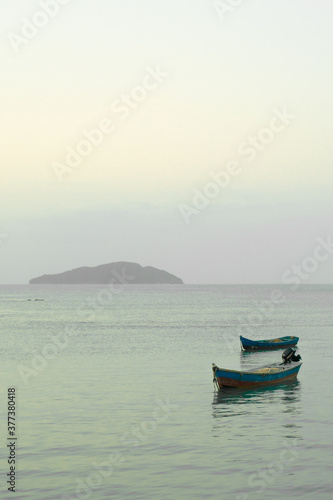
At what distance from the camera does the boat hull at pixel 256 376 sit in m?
39.2

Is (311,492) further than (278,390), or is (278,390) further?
(278,390)

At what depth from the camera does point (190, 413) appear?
33719 mm

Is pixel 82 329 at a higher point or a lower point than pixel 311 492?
higher

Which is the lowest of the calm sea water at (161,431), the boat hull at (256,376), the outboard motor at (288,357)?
the calm sea water at (161,431)

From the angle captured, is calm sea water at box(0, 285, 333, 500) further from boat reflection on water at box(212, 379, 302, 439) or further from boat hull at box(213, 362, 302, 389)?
boat hull at box(213, 362, 302, 389)

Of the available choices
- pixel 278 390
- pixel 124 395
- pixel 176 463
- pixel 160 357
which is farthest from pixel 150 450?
pixel 160 357

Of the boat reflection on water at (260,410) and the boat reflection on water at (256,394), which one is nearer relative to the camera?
the boat reflection on water at (260,410)

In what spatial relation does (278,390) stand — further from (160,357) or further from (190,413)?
(160,357)

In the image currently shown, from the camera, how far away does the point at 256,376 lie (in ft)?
135

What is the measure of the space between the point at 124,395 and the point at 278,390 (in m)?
10.0

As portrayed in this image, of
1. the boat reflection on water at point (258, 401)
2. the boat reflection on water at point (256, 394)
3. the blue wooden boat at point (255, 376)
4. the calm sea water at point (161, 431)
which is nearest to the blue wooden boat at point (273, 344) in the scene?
the calm sea water at point (161, 431)

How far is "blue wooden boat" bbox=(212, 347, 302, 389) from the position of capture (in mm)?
39250

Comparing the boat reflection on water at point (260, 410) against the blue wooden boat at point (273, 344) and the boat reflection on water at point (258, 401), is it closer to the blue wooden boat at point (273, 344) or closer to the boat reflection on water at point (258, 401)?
the boat reflection on water at point (258, 401)

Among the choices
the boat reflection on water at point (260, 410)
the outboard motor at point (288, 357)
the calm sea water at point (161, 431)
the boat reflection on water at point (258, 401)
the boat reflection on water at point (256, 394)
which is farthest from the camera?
the outboard motor at point (288, 357)
